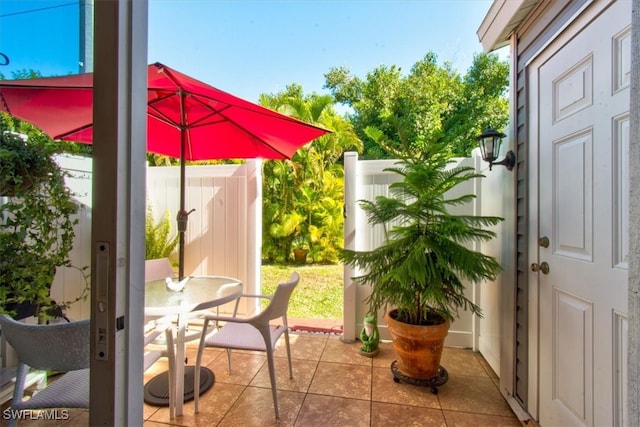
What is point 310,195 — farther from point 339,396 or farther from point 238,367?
point 339,396

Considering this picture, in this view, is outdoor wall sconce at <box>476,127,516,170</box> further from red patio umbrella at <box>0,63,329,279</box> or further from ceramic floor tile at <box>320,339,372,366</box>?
ceramic floor tile at <box>320,339,372,366</box>

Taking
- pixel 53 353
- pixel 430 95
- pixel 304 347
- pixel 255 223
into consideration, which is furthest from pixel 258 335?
pixel 430 95

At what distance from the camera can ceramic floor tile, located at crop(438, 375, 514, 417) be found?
6.10 ft

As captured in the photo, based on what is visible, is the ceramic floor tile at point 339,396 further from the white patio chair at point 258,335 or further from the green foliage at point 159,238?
the green foliage at point 159,238

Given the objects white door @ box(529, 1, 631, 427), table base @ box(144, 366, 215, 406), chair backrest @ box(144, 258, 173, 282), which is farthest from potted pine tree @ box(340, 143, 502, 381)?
chair backrest @ box(144, 258, 173, 282)

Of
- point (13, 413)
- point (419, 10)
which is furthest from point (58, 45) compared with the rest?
point (419, 10)

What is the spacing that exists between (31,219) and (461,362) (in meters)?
2.99

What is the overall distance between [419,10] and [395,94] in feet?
16.5

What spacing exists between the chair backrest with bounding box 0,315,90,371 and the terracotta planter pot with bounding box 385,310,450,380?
1852 mm

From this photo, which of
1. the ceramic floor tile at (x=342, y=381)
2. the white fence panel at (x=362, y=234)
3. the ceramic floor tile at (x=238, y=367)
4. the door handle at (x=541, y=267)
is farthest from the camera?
the white fence panel at (x=362, y=234)

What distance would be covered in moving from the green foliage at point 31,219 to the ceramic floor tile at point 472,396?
233cm

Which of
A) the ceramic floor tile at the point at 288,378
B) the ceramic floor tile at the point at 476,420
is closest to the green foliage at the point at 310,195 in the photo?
the ceramic floor tile at the point at 288,378

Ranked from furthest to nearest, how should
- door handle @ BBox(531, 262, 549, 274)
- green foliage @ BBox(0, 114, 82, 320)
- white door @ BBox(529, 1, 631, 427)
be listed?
door handle @ BBox(531, 262, 549, 274) < white door @ BBox(529, 1, 631, 427) < green foliage @ BBox(0, 114, 82, 320)

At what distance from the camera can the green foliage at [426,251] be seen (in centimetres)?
188
